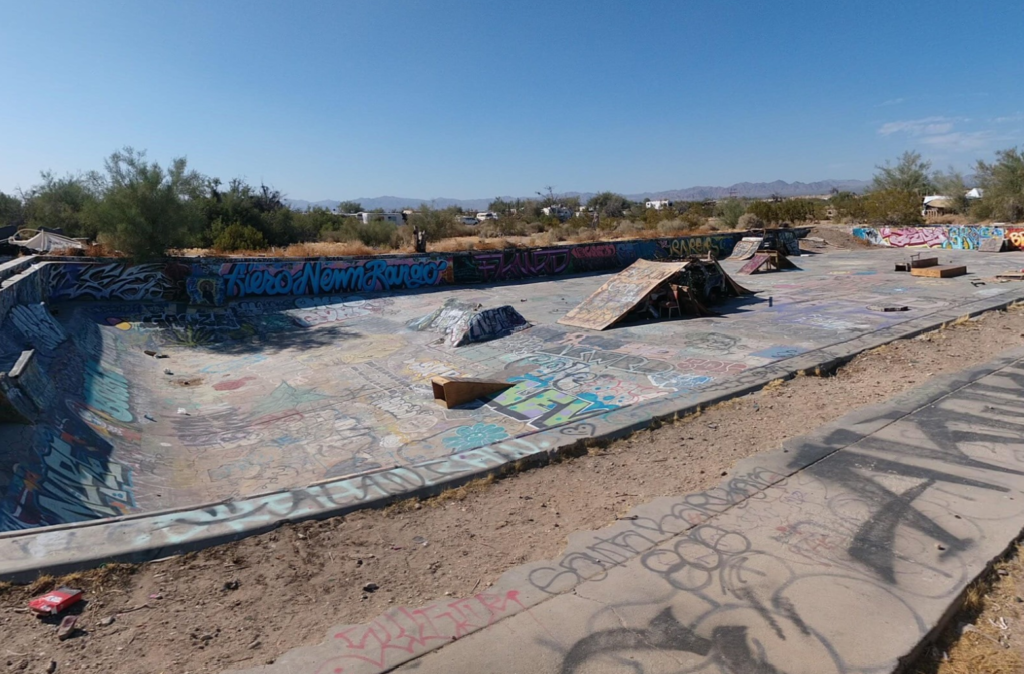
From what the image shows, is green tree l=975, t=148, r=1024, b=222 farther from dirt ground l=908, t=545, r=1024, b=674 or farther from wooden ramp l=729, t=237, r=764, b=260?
dirt ground l=908, t=545, r=1024, b=674

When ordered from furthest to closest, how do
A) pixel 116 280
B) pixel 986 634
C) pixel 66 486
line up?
pixel 116 280
pixel 66 486
pixel 986 634

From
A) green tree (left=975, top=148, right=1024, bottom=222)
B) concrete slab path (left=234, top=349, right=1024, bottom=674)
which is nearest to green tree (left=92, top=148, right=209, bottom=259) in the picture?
concrete slab path (left=234, top=349, right=1024, bottom=674)

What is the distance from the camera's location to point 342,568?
4.63 m

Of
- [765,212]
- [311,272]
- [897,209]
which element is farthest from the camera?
[765,212]

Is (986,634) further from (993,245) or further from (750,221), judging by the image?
(750,221)

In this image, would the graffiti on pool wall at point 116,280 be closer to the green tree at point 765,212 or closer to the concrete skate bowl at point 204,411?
the concrete skate bowl at point 204,411

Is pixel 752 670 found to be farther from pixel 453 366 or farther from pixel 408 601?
pixel 453 366

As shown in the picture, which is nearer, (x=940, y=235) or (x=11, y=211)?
(x=940, y=235)

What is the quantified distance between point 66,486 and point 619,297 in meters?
13.0

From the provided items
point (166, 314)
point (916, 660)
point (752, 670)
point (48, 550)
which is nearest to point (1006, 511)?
point (916, 660)

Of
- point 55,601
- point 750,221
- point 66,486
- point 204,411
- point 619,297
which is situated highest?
point 750,221

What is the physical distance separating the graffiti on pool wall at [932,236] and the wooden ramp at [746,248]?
365 inches

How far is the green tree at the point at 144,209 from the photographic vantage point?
1900cm

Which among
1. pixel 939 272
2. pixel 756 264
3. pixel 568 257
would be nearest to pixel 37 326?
pixel 568 257
